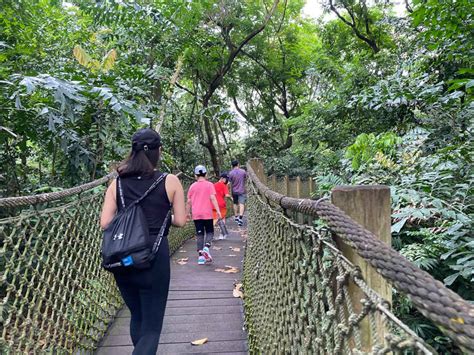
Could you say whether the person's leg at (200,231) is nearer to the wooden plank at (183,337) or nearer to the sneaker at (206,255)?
the sneaker at (206,255)

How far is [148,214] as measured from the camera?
2.02m

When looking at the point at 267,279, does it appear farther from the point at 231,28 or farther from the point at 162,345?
the point at 231,28

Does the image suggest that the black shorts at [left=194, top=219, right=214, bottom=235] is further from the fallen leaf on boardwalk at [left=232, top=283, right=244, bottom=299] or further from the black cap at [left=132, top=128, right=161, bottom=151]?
the black cap at [left=132, top=128, right=161, bottom=151]

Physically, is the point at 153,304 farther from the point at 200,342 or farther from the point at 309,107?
the point at 309,107

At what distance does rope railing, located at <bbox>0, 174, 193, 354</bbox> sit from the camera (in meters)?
1.84

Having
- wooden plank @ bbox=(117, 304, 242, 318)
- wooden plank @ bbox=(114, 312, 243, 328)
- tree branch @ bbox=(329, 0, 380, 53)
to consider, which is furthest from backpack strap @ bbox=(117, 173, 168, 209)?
tree branch @ bbox=(329, 0, 380, 53)

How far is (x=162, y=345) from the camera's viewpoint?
270cm

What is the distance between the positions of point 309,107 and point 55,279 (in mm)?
6933

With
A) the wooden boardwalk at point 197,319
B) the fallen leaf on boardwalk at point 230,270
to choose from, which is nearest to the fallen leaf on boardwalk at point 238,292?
the wooden boardwalk at point 197,319

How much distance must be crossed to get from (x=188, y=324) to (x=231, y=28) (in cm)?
940

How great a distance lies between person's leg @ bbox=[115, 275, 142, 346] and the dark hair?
0.55m

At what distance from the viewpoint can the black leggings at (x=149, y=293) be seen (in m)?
1.98

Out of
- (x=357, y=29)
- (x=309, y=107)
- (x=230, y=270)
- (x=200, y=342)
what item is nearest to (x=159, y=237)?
(x=200, y=342)

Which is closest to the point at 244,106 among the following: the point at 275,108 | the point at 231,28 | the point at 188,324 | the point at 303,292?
the point at 275,108
